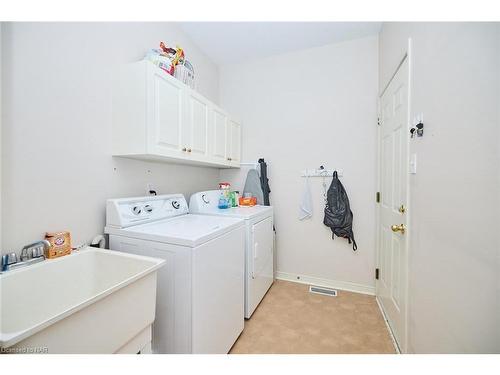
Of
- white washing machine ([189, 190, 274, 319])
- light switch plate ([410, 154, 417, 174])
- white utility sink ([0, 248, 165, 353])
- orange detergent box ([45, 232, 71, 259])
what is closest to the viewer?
white utility sink ([0, 248, 165, 353])

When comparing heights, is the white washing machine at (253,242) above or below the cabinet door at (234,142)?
below

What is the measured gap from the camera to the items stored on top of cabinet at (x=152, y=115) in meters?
1.46

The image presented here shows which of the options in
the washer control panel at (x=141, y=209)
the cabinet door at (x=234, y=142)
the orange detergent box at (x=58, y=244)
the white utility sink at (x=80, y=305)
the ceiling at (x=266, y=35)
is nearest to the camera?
the white utility sink at (x=80, y=305)

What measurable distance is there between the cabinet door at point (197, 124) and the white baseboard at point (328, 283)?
1814 millimetres

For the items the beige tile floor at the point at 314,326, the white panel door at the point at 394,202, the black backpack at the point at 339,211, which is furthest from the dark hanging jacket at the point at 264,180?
the white panel door at the point at 394,202

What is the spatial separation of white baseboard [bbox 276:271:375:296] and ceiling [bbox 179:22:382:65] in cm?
278

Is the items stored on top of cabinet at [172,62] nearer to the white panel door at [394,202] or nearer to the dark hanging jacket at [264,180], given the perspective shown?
the dark hanging jacket at [264,180]

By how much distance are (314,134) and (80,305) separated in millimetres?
2505

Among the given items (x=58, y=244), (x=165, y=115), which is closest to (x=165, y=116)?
(x=165, y=115)

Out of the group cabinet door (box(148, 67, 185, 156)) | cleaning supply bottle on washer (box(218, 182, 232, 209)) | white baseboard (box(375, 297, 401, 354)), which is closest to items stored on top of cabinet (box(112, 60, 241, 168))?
cabinet door (box(148, 67, 185, 156))

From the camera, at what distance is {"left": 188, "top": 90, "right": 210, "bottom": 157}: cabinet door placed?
1.87 metres

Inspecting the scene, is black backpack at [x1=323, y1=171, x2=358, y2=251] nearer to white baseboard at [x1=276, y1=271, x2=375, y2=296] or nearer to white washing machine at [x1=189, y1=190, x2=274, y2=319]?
white baseboard at [x1=276, y1=271, x2=375, y2=296]

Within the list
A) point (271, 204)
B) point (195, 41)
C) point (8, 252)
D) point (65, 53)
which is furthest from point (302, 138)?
point (8, 252)
